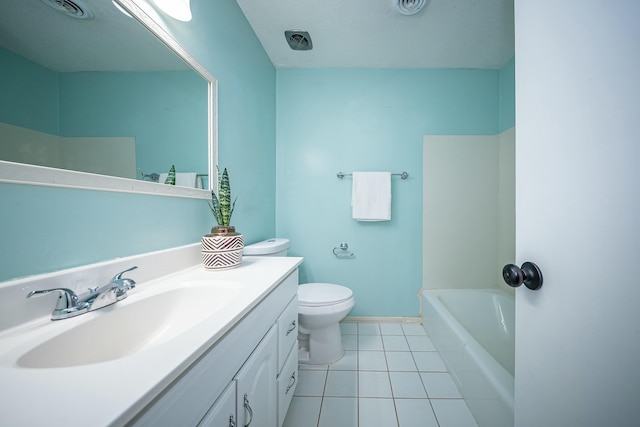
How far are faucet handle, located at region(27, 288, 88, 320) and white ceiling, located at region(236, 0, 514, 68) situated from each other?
5.59 feet

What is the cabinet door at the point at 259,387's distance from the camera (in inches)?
23.7

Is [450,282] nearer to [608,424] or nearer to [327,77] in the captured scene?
[608,424]

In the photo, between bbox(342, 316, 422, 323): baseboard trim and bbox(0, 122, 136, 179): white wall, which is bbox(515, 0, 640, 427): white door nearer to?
bbox(0, 122, 136, 179): white wall

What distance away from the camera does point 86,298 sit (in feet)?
1.82

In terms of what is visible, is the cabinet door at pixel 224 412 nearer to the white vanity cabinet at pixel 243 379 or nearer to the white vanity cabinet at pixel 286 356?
the white vanity cabinet at pixel 243 379

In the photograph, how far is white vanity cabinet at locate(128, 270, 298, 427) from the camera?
386 millimetres

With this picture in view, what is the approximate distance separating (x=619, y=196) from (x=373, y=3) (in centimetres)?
158

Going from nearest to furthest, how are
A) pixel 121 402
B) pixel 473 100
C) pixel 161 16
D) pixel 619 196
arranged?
pixel 121 402
pixel 619 196
pixel 161 16
pixel 473 100

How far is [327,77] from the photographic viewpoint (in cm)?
198

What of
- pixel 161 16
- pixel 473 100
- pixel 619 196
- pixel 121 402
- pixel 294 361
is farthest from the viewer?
pixel 473 100

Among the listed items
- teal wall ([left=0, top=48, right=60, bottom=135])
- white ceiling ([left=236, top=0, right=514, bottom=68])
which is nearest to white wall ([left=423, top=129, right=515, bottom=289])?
white ceiling ([left=236, top=0, right=514, bottom=68])

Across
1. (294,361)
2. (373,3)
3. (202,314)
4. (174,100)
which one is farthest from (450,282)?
(174,100)

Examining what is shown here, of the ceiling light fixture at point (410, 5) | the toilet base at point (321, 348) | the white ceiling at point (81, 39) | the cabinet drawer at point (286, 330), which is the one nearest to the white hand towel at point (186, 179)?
the white ceiling at point (81, 39)

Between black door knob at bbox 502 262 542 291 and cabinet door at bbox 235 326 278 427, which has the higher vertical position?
black door knob at bbox 502 262 542 291
